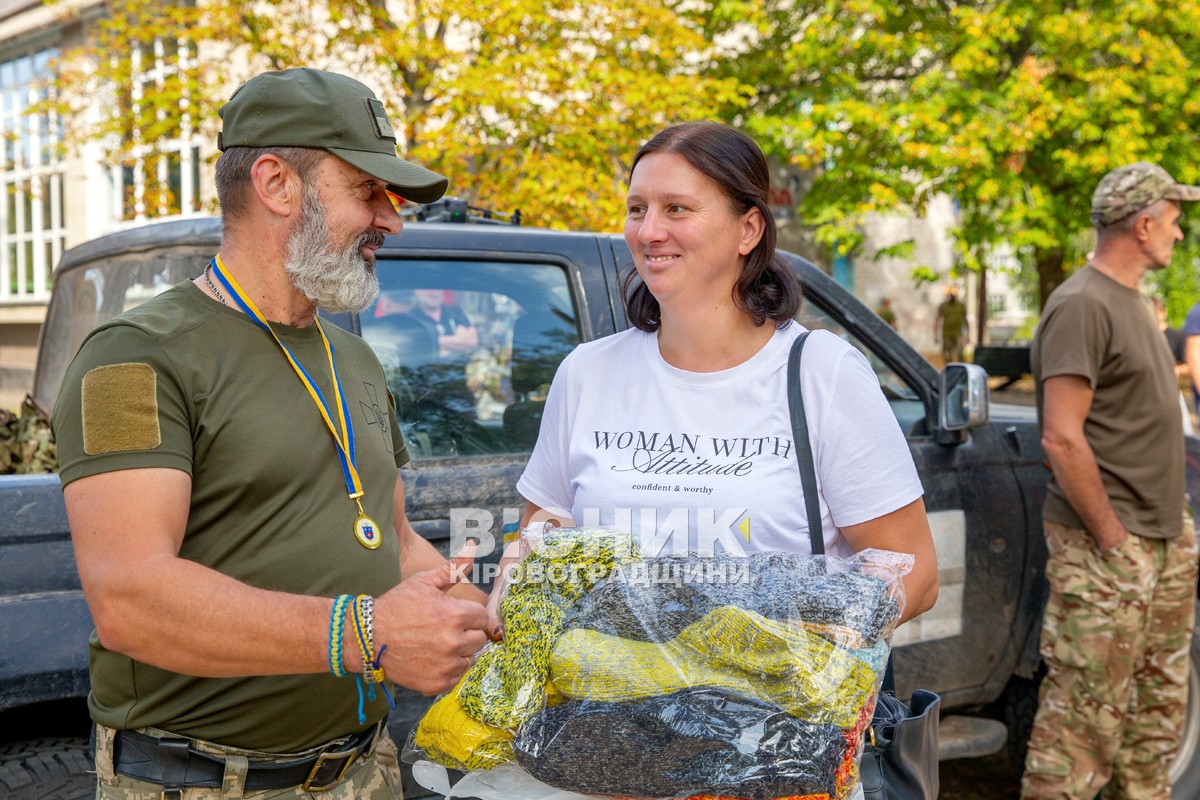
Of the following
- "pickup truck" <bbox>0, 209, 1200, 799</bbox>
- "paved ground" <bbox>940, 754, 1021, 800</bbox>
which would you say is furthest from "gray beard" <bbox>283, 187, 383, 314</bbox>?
"paved ground" <bbox>940, 754, 1021, 800</bbox>

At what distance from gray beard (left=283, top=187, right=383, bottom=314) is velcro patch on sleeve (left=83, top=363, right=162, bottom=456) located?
0.37 meters

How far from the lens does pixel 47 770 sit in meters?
2.64

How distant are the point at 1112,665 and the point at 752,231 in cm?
251

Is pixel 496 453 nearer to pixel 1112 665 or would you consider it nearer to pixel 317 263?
pixel 317 263

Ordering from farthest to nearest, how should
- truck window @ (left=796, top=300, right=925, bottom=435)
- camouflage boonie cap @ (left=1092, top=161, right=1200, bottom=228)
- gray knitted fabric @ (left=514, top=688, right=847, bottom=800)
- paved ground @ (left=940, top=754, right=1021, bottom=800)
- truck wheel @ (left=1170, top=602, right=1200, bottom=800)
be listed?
paved ground @ (left=940, top=754, right=1021, bottom=800) → truck wheel @ (left=1170, top=602, right=1200, bottom=800) → camouflage boonie cap @ (left=1092, top=161, right=1200, bottom=228) → truck window @ (left=796, top=300, right=925, bottom=435) → gray knitted fabric @ (left=514, top=688, right=847, bottom=800)

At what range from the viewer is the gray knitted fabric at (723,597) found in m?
1.64

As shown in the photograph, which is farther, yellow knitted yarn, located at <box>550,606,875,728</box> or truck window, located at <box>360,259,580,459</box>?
truck window, located at <box>360,259,580,459</box>

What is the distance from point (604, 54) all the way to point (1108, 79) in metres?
7.07

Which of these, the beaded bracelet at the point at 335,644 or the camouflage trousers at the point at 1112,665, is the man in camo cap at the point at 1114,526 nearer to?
the camouflage trousers at the point at 1112,665

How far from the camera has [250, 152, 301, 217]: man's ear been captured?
1996 millimetres

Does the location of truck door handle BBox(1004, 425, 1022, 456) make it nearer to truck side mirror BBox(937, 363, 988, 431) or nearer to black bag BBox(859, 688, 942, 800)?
truck side mirror BBox(937, 363, 988, 431)

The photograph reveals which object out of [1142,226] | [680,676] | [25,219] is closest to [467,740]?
[680,676]

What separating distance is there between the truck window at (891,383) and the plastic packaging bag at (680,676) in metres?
2.17

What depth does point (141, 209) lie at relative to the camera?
973 centimetres
